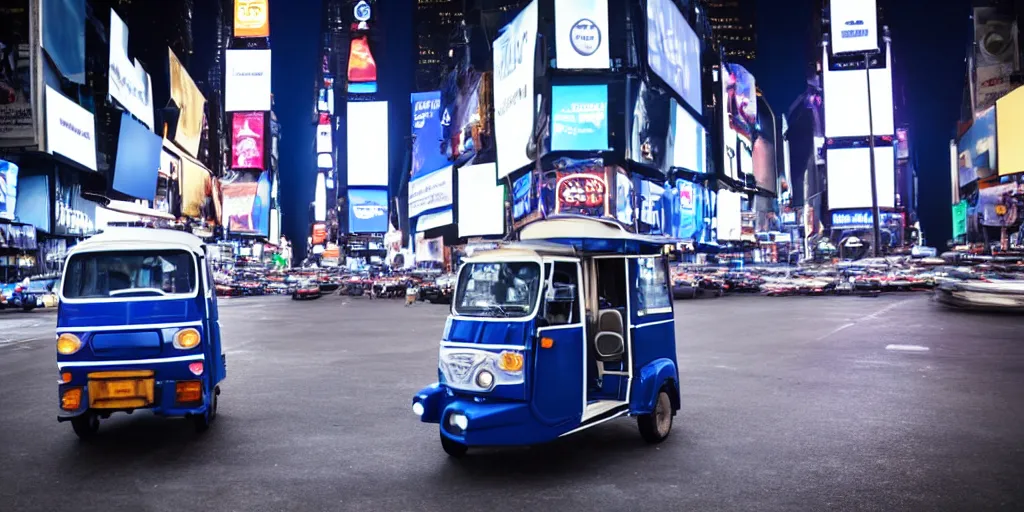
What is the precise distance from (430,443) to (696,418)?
10.3ft

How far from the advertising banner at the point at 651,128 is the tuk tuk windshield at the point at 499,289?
1885 inches

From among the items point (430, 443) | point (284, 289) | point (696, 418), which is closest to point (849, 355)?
point (696, 418)

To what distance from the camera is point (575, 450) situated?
6.94 metres

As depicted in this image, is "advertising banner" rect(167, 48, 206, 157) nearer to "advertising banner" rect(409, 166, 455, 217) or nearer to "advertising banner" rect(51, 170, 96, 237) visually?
"advertising banner" rect(51, 170, 96, 237)

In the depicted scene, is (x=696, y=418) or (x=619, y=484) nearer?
(x=619, y=484)

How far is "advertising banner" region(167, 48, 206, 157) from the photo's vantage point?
6525 centimetres

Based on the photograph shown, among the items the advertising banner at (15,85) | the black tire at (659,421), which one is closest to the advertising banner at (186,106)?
the advertising banner at (15,85)

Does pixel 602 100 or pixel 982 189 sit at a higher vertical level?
pixel 602 100

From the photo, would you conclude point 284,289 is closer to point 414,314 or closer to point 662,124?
point 662,124

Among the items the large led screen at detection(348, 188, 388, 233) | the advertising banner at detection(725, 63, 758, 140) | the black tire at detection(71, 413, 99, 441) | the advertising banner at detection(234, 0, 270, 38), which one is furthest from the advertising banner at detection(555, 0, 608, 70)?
the large led screen at detection(348, 188, 388, 233)

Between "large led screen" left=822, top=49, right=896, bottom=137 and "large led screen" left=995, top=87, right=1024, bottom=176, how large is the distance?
33712mm

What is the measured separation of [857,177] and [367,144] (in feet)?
230

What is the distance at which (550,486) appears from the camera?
5.72 meters

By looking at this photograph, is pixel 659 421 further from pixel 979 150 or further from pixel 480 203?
pixel 979 150
